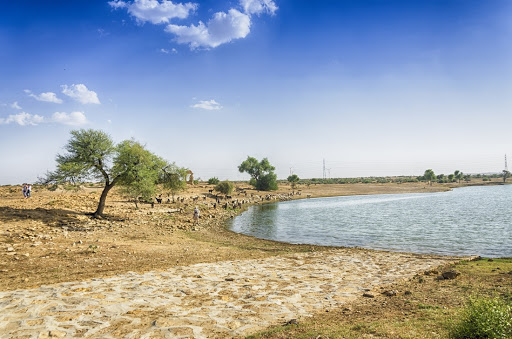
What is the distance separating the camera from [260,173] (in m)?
100

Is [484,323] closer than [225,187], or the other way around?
[484,323]

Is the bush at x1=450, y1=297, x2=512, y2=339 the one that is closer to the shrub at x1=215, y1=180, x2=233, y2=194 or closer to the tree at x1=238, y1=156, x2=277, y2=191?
the shrub at x1=215, y1=180, x2=233, y2=194

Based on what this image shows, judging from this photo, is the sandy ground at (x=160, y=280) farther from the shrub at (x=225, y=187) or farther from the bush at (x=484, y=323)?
the shrub at (x=225, y=187)

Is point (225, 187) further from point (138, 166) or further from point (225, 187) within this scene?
point (138, 166)

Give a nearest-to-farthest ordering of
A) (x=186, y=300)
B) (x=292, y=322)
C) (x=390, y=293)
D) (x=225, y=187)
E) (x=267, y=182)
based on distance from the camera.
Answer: (x=292, y=322), (x=186, y=300), (x=390, y=293), (x=225, y=187), (x=267, y=182)

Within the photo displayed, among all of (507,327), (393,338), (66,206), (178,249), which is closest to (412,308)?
(393,338)

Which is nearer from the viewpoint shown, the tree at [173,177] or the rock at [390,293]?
the rock at [390,293]

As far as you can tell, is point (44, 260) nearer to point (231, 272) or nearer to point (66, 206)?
point (231, 272)

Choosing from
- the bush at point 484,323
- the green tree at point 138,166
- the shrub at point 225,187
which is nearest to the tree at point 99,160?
the green tree at point 138,166

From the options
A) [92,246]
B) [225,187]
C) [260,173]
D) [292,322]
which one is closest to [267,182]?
[260,173]

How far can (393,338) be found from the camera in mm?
5863

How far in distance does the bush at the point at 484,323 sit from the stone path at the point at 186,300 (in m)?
3.58

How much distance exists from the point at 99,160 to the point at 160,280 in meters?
19.4

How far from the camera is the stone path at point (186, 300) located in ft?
Answer: 22.1
